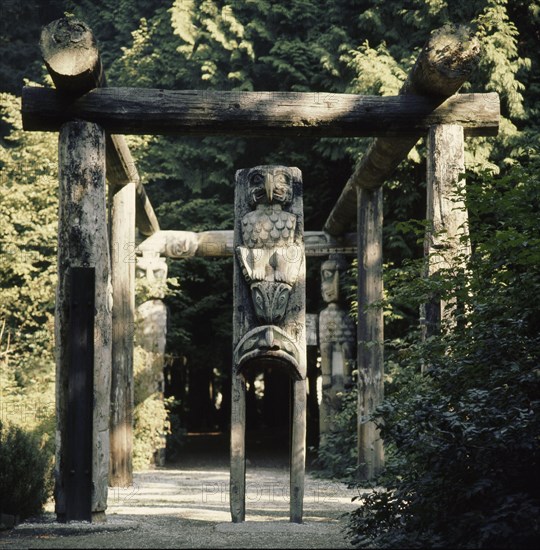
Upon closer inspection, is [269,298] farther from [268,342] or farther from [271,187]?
[271,187]

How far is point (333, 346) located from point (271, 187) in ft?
26.5

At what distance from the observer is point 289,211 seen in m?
8.88

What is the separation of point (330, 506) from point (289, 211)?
11.0 ft

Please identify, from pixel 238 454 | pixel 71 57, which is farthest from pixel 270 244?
pixel 71 57

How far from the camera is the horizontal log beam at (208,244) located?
15.7 metres

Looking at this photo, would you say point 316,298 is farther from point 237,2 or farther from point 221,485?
point 221,485

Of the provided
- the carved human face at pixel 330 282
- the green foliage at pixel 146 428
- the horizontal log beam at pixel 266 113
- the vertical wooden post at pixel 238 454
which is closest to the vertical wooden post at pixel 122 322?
the green foliage at pixel 146 428

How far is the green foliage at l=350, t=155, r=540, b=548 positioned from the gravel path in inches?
29.3

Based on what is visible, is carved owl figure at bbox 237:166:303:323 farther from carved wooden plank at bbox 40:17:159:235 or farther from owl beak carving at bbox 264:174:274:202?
carved wooden plank at bbox 40:17:159:235

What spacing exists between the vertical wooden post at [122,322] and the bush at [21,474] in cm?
315

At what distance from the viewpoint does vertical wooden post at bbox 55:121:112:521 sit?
8.17m

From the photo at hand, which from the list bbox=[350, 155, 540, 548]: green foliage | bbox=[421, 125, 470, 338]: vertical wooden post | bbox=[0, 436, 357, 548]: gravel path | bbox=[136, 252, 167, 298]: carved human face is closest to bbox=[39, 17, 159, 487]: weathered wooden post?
bbox=[0, 436, 357, 548]: gravel path

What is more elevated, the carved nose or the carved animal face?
the carved animal face

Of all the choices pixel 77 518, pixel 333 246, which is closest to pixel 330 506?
pixel 77 518
